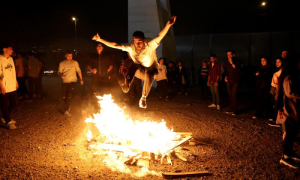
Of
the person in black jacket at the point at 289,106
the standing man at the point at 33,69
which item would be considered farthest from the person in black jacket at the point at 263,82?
the standing man at the point at 33,69

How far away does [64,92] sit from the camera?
7.99 meters

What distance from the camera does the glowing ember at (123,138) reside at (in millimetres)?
4680

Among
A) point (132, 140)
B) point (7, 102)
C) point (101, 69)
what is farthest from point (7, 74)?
point (132, 140)

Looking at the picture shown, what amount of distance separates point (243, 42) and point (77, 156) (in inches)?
779

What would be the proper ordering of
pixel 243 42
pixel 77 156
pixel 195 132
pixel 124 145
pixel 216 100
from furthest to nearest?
pixel 243 42 → pixel 216 100 → pixel 195 132 → pixel 124 145 → pixel 77 156

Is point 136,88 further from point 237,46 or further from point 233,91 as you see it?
point 237,46

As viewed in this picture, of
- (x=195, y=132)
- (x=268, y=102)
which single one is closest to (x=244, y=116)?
(x=268, y=102)

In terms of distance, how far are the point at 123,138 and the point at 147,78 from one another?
58.2 inches

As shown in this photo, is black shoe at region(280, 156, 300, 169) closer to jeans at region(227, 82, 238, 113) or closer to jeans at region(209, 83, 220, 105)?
jeans at region(227, 82, 238, 113)

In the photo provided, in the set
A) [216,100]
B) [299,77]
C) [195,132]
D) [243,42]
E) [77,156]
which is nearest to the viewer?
[299,77]

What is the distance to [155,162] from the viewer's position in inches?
177

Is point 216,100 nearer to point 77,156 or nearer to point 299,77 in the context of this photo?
point 299,77

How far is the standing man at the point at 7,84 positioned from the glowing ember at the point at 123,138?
253 centimetres

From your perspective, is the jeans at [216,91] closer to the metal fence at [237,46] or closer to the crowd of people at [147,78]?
the crowd of people at [147,78]
